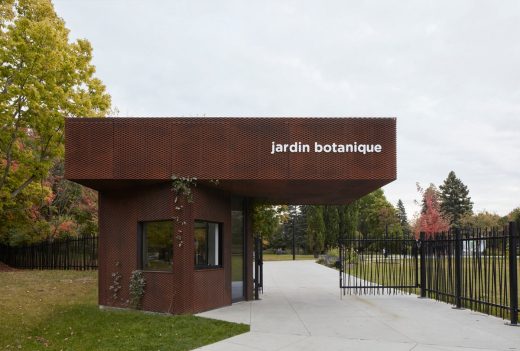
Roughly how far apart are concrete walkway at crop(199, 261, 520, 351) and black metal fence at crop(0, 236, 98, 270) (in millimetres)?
14330

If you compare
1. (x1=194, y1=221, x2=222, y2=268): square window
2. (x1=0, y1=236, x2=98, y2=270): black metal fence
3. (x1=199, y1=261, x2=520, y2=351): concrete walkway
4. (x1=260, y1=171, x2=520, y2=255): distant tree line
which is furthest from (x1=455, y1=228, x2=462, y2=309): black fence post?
(x1=260, y1=171, x2=520, y2=255): distant tree line

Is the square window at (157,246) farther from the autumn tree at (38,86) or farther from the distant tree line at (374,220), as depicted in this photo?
the distant tree line at (374,220)

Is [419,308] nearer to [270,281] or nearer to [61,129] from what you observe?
[270,281]

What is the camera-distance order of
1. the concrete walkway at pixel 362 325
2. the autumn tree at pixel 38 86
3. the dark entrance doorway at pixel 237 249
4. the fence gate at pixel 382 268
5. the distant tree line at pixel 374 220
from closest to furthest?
the concrete walkway at pixel 362 325 → the dark entrance doorway at pixel 237 249 → the fence gate at pixel 382 268 → the autumn tree at pixel 38 86 → the distant tree line at pixel 374 220

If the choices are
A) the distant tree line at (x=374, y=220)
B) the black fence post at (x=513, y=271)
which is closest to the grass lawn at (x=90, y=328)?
the black fence post at (x=513, y=271)

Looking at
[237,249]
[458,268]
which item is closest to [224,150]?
[237,249]

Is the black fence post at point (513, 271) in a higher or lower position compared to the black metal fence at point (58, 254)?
→ higher

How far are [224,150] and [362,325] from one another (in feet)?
16.6

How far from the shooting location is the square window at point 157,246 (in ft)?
42.0

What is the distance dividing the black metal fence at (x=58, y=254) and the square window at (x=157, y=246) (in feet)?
44.8

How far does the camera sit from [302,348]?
8.92 m

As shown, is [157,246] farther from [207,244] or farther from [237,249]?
[237,249]

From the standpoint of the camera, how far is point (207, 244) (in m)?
13.4

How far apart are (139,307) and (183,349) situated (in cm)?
429
